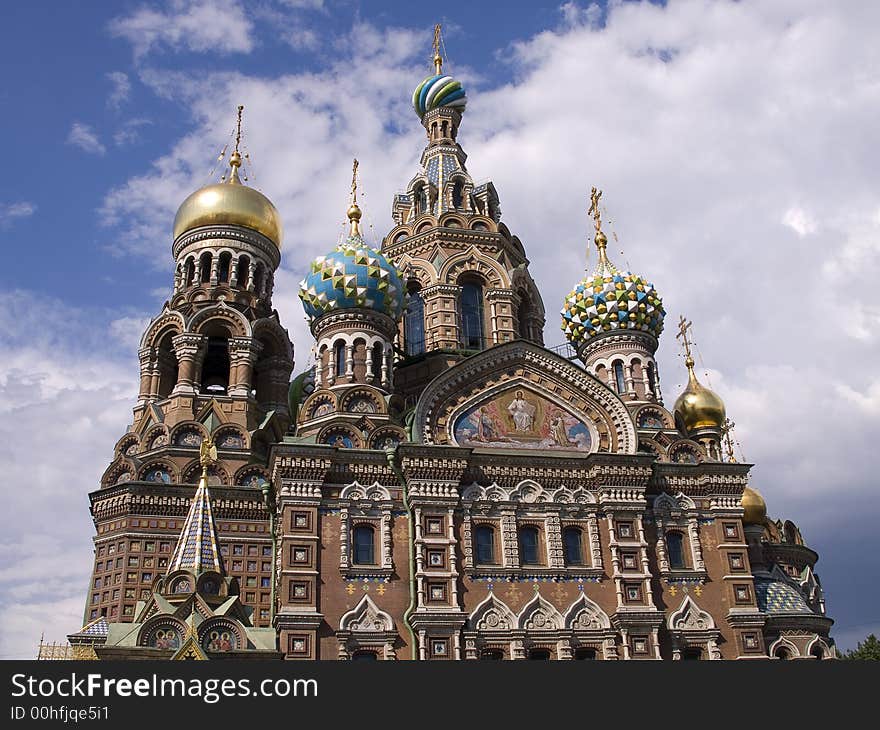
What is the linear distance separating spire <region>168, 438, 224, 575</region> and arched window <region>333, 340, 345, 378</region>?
3.53m

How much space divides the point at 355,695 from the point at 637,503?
1029 cm

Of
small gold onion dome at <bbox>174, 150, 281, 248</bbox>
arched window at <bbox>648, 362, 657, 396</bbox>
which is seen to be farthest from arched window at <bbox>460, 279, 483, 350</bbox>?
small gold onion dome at <bbox>174, 150, 281, 248</bbox>

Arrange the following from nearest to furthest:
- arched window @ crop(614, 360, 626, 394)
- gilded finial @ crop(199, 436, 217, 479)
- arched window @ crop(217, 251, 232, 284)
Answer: gilded finial @ crop(199, 436, 217, 479)
arched window @ crop(614, 360, 626, 394)
arched window @ crop(217, 251, 232, 284)

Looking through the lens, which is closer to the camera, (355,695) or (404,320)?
(355,695)

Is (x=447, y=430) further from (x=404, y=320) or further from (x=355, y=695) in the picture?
(x=355, y=695)

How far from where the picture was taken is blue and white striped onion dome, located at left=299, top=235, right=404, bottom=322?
20.3 m

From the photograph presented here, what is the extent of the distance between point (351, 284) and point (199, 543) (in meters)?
6.31

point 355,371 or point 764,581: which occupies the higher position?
point 355,371

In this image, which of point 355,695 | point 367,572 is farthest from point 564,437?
point 355,695

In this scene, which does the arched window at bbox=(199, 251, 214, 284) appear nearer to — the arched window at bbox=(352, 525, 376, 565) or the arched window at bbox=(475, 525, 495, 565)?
the arched window at bbox=(352, 525, 376, 565)

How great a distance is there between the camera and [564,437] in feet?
63.1

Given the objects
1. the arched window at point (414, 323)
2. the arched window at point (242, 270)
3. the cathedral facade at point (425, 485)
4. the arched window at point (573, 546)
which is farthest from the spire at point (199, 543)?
the arched window at point (242, 270)

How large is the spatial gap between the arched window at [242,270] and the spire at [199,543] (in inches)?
300

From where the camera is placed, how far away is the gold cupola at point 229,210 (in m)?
25.1
